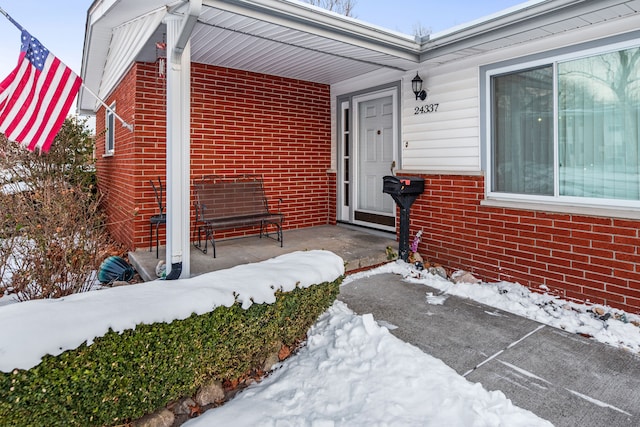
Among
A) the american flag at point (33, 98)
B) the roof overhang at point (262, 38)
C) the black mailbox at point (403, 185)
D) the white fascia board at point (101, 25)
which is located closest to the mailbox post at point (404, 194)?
the black mailbox at point (403, 185)

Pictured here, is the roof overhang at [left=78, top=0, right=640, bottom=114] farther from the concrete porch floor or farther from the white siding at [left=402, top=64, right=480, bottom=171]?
the concrete porch floor

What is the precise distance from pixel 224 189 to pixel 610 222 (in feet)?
15.2

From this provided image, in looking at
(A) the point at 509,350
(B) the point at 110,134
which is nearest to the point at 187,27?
(A) the point at 509,350

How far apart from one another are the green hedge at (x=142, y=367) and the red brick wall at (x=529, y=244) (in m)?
2.86

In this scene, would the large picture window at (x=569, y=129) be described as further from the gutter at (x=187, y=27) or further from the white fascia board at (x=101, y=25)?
the white fascia board at (x=101, y=25)

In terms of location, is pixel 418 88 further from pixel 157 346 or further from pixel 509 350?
pixel 157 346

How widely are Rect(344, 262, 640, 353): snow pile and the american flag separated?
3.49m

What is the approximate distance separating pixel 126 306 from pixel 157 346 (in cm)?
28

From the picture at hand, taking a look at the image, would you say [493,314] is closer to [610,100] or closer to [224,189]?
[610,100]

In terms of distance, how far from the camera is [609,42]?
3764mm

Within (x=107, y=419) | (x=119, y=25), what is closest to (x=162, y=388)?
(x=107, y=419)

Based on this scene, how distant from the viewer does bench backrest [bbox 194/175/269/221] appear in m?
5.65

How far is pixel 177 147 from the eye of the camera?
3.77m

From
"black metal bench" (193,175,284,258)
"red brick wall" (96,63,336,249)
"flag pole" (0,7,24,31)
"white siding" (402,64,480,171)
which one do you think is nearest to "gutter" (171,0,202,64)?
"flag pole" (0,7,24,31)
